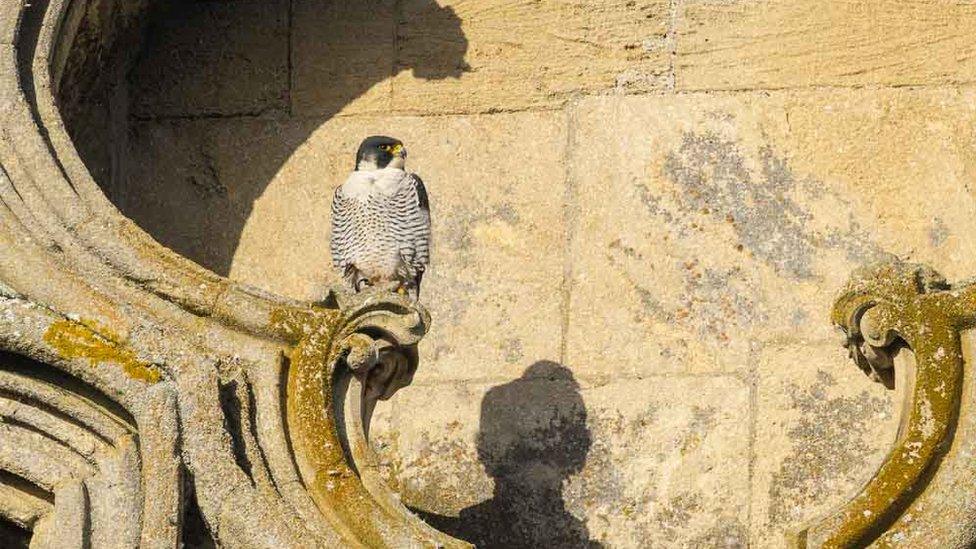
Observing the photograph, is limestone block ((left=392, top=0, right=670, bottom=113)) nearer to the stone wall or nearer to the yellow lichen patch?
the stone wall

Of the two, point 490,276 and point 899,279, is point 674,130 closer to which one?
point 490,276

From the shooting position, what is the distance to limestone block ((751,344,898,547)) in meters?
11.4

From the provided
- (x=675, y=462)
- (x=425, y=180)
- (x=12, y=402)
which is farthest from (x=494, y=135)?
(x=12, y=402)

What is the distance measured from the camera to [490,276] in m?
12.1

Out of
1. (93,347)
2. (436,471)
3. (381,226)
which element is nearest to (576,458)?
(436,471)

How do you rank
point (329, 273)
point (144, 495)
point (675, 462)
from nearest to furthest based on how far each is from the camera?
point (144, 495)
point (675, 462)
point (329, 273)

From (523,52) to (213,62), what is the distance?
3.54 ft

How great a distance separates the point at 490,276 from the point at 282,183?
32.4 inches

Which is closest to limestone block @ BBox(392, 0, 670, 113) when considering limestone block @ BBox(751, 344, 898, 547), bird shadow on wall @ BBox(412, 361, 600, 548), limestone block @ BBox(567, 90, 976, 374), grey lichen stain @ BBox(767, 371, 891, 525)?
limestone block @ BBox(567, 90, 976, 374)

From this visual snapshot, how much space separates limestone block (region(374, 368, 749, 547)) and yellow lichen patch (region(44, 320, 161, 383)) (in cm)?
141

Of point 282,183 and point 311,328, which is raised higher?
point 282,183

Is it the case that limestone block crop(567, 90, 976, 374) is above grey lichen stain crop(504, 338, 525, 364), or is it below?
above

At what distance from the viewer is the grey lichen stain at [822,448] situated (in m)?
11.5

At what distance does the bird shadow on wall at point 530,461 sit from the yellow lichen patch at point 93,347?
1386mm
